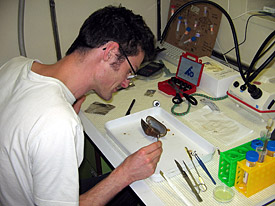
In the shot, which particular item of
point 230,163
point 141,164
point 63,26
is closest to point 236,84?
point 230,163

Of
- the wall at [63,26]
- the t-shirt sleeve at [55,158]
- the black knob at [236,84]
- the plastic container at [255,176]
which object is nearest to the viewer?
the t-shirt sleeve at [55,158]

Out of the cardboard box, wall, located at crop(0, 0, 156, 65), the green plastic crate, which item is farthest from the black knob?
wall, located at crop(0, 0, 156, 65)

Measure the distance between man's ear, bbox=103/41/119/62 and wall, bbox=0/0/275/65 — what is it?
997 millimetres

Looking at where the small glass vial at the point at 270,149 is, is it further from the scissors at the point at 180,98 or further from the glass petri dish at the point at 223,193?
the scissors at the point at 180,98

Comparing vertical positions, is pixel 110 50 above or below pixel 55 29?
above

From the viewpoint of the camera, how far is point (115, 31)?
1127 mm

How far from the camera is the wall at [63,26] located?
1808 millimetres

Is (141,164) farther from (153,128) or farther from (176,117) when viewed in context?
(176,117)

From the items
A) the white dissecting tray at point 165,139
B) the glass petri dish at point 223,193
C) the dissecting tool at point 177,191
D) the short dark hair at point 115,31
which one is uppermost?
the short dark hair at point 115,31

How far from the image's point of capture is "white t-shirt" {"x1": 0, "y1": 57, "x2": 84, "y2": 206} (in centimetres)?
92

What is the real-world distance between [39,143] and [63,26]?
4.25 ft

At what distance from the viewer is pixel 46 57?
208cm

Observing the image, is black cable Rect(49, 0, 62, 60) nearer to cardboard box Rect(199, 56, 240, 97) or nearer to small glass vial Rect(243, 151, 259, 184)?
cardboard box Rect(199, 56, 240, 97)

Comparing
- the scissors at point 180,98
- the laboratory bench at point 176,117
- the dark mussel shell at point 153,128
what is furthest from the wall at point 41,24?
the dark mussel shell at point 153,128
